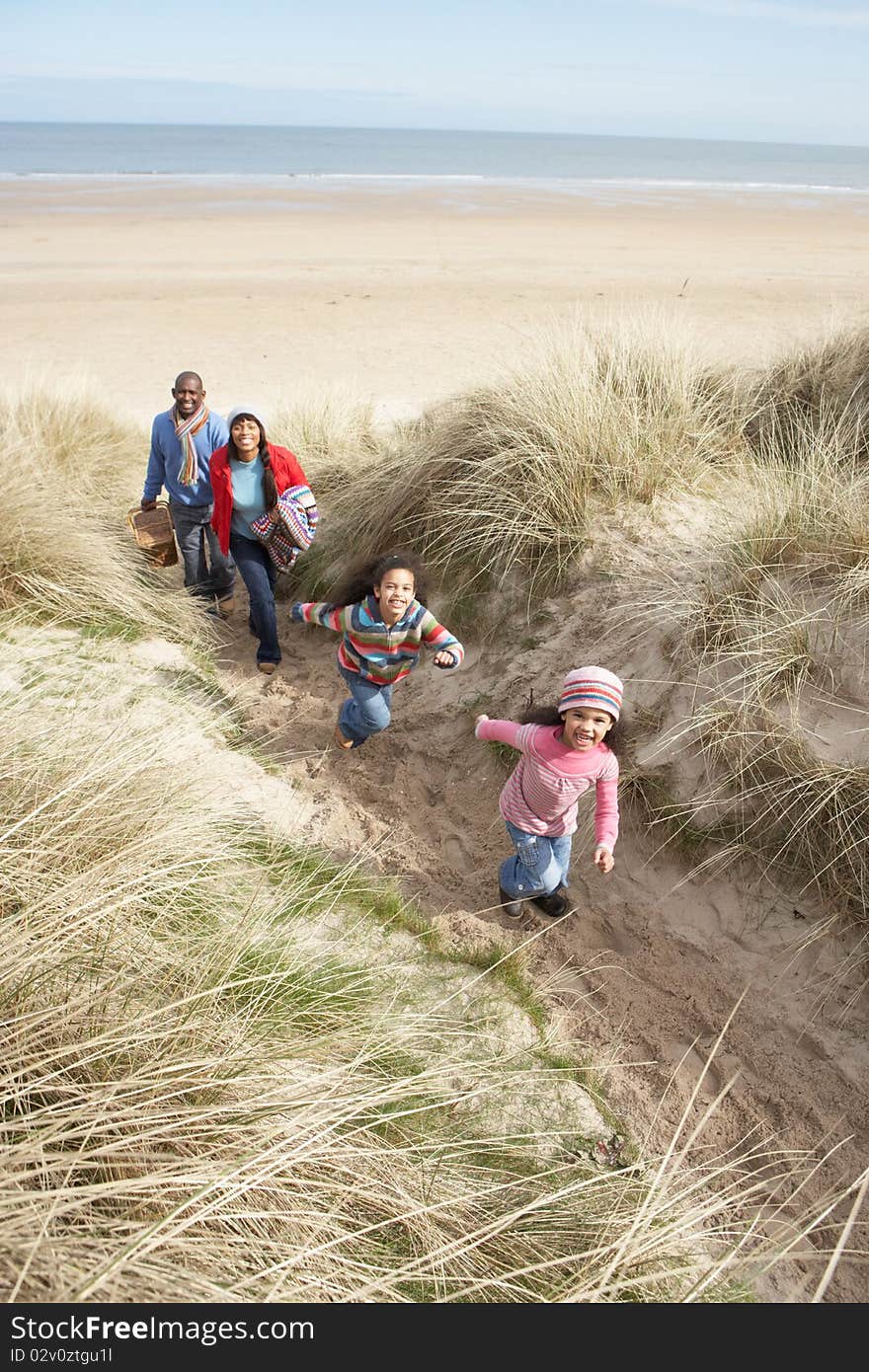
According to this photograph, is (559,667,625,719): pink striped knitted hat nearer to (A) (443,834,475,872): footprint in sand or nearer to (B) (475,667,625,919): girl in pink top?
(B) (475,667,625,919): girl in pink top

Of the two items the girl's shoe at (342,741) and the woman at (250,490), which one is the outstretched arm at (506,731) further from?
the woman at (250,490)

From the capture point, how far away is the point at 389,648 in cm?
425

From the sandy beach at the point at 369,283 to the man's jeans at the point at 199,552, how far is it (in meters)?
2.68

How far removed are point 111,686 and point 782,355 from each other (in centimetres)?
609

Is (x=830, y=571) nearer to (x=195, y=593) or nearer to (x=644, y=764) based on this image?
(x=644, y=764)

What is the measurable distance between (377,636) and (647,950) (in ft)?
6.08

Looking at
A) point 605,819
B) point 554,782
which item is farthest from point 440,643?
point 605,819

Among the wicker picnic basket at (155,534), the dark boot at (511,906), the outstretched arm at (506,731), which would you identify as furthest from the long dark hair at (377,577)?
the wicker picnic basket at (155,534)

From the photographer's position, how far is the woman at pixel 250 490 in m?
5.22

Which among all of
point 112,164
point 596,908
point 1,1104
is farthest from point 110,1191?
point 112,164

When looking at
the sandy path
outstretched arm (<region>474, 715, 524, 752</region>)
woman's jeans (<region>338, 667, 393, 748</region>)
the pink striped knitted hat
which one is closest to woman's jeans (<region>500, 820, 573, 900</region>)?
the sandy path

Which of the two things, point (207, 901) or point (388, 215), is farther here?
point (388, 215)

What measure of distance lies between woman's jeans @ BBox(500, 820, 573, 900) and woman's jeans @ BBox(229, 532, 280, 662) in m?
2.55

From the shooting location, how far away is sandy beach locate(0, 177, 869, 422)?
11.3 meters
